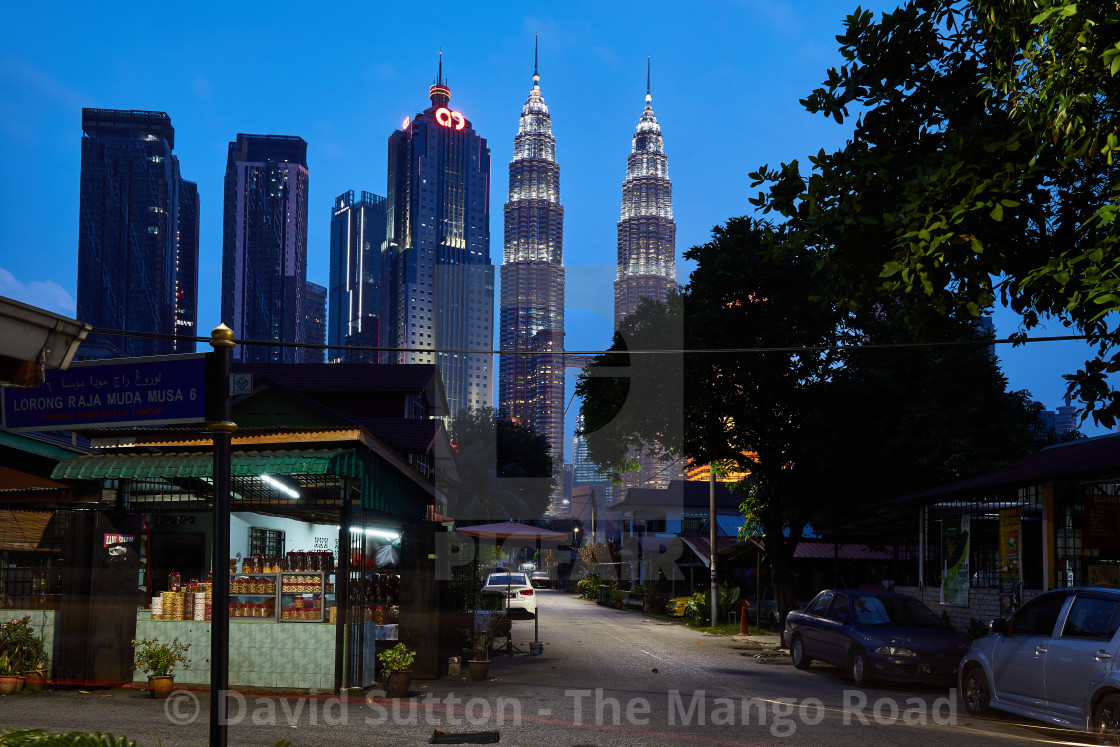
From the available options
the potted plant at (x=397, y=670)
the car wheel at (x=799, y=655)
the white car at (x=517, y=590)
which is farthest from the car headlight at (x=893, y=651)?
the white car at (x=517, y=590)

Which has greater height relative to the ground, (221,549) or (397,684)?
(221,549)

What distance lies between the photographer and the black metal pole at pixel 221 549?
5559mm

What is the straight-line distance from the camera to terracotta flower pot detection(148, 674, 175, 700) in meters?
13.4

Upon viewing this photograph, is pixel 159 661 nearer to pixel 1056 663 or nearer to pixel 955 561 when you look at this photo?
pixel 1056 663

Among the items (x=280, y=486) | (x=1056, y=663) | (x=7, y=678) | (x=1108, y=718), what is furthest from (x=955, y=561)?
(x=7, y=678)

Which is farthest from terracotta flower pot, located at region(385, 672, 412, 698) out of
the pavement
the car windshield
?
the car windshield

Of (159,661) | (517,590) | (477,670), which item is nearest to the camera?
(159,661)

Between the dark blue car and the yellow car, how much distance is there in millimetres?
17869

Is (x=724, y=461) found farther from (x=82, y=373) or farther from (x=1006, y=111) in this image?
(x=82, y=373)

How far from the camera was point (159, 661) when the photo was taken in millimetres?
13594

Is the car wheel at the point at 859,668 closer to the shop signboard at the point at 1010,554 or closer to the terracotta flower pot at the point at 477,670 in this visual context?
the shop signboard at the point at 1010,554

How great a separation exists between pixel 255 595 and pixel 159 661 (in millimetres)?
1521

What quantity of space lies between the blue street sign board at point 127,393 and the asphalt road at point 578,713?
A: 3.28m

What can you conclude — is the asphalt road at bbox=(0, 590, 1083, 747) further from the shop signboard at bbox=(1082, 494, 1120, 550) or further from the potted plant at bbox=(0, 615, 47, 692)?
the shop signboard at bbox=(1082, 494, 1120, 550)
